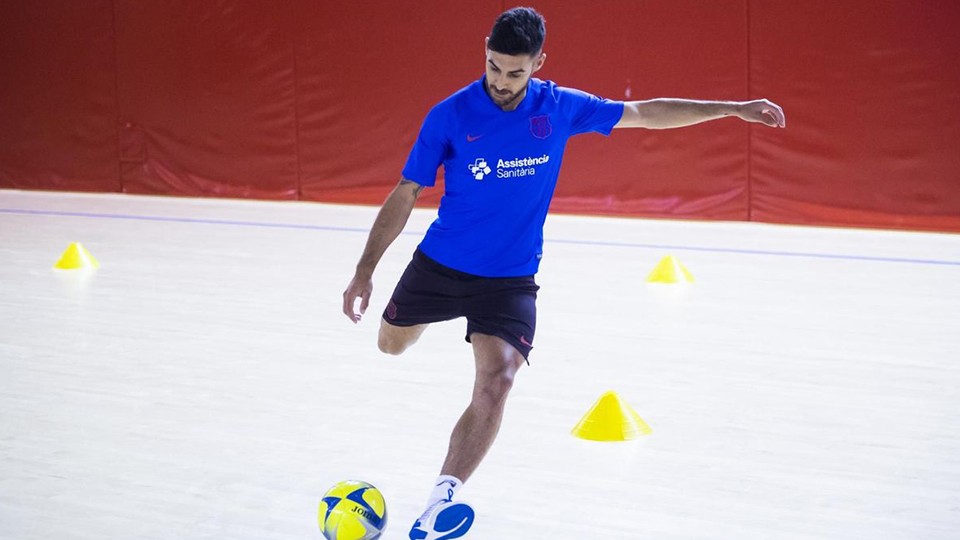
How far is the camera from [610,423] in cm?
514

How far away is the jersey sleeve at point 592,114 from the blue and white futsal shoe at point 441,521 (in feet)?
4.66

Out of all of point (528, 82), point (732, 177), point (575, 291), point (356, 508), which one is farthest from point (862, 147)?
point (356, 508)

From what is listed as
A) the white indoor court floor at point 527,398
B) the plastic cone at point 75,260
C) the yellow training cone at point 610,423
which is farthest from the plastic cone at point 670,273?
the plastic cone at point 75,260

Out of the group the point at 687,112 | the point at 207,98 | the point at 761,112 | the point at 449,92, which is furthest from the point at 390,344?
the point at 207,98

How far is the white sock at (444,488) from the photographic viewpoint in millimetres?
3752

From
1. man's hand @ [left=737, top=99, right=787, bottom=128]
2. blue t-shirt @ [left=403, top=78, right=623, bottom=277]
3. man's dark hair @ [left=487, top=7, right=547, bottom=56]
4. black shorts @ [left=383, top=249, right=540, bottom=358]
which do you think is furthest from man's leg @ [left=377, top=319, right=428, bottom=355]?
man's hand @ [left=737, top=99, right=787, bottom=128]

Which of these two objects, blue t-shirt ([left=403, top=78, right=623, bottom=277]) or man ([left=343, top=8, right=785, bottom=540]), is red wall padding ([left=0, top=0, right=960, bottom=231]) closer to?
man ([left=343, top=8, right=785, bottom=540])

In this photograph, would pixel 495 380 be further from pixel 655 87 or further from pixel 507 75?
pixel 655 87

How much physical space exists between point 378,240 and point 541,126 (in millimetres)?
680

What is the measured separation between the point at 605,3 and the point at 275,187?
4765mm

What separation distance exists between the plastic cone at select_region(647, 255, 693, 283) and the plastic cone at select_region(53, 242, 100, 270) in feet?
14.7

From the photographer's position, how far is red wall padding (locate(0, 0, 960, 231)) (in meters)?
11.1

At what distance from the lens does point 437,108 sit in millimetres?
4090

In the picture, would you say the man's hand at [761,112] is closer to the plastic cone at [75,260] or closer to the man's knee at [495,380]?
the man's knee at [495,380]
